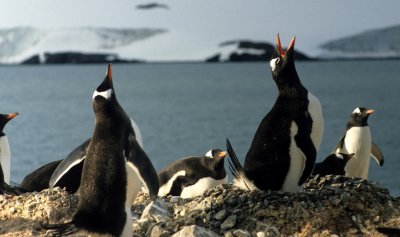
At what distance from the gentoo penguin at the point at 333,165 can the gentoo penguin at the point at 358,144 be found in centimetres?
65

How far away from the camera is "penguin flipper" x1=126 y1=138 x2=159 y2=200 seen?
569cm

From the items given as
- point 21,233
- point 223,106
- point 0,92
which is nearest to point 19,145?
point 223,106

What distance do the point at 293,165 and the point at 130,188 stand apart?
157 centimetres

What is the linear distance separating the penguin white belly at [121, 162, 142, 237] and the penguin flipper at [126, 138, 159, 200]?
3 cm

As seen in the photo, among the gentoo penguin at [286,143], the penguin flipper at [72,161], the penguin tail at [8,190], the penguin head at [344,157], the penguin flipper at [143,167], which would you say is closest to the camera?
the penguin flipper at [143,167]

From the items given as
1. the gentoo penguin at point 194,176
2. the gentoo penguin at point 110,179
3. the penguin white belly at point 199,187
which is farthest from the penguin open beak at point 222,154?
the gentoo penguin at point 110,179

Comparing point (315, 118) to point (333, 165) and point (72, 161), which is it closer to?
point (72, 161)

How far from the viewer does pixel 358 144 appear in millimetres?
10523

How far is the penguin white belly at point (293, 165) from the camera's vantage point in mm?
6797

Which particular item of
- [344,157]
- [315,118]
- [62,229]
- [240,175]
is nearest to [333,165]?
[344,157]

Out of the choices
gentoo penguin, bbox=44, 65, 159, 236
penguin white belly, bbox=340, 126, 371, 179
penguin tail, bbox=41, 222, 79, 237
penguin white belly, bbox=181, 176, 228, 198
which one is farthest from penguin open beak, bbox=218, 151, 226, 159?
penguin tail, bbox=41, 222, 79, 237

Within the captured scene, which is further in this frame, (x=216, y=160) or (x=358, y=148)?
(x=358, y=148)

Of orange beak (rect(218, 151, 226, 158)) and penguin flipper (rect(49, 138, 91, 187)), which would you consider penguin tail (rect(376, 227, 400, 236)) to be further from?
orange beak (rect(218, 151, 226, 158))

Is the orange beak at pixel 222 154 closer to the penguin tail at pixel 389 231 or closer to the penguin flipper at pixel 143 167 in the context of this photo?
the penguin flipper at pixel 143 167
